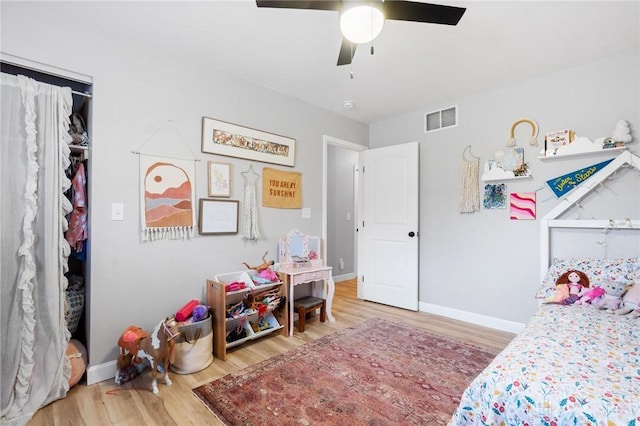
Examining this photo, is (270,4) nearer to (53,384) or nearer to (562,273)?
(53,384)

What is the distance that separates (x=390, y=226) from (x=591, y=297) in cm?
205

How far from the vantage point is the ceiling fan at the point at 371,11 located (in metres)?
1.47

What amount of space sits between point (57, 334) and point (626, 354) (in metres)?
3.02

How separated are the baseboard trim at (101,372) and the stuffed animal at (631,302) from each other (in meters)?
3.42

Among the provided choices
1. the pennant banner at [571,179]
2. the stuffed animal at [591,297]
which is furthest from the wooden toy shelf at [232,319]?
the pennant banner at [571,179]

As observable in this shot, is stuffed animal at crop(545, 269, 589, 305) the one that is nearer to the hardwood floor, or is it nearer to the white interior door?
the hardwood floor

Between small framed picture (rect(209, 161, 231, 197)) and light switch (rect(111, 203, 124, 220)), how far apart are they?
68 centimetres

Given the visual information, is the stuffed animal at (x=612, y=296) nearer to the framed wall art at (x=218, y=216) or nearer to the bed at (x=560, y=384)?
the bed at (x=560, y=384)

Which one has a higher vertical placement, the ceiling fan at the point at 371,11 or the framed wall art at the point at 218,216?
the ceiling fan at the point at 371,11

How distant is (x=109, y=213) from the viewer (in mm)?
2119

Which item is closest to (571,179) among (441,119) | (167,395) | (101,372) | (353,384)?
(441,119)

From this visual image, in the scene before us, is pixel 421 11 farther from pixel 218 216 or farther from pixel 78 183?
pixel 78 183

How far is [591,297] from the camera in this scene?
2.09 meters

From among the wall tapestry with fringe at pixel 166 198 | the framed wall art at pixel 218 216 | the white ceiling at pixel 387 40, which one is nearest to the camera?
the white ceiling at pixel 387 40
